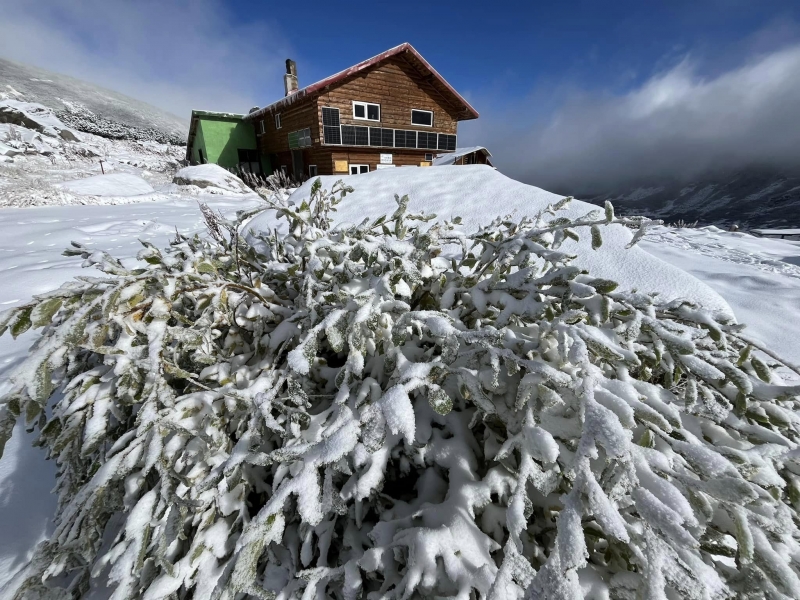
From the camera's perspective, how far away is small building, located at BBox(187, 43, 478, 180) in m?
16.5

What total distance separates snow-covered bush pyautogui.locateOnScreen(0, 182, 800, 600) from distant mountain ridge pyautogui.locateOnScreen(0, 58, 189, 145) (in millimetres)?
39947

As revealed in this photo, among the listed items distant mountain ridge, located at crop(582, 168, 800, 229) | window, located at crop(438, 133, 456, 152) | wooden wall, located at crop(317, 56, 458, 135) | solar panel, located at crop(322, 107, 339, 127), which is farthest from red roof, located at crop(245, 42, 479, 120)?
distant mountain ridge, located at crop(582, 168, 800, 229)

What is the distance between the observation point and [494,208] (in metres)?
3.16

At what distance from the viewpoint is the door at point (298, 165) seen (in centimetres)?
1875

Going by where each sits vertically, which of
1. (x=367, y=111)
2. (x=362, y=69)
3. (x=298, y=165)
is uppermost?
(x=362, y=69)

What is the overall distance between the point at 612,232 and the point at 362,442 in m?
2.74

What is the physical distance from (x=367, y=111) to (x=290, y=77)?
7.49 metres

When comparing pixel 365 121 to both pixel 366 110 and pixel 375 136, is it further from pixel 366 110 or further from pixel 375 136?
pixel 375 136

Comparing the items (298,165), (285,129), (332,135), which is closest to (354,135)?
(332,135)

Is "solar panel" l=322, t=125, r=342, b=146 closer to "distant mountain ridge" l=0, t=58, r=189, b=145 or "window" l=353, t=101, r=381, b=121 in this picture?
"window" l=353, t=101, r=381, b=121

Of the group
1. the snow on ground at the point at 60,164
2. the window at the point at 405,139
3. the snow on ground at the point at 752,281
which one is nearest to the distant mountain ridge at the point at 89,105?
the snow on ground at the point at 60,164

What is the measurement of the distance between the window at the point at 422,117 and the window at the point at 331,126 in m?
4.67

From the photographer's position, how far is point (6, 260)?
3.33 m

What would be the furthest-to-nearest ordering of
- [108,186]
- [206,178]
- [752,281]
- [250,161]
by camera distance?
1. [250,161]
2. [206,178]
3. [108,186]
4. [752,281]
